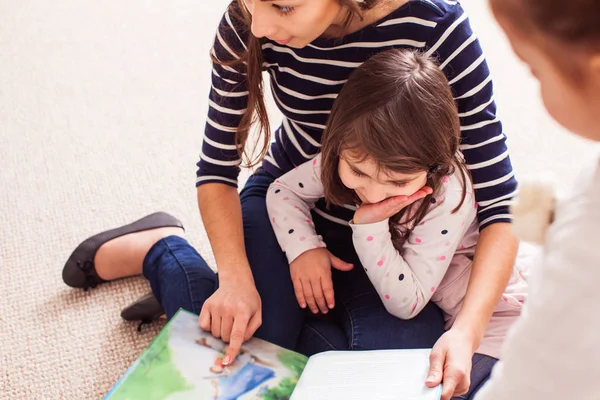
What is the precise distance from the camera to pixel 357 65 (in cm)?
88

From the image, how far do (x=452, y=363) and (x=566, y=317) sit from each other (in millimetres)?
362

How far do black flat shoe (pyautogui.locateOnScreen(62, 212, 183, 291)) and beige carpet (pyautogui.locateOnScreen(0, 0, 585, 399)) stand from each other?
30mm

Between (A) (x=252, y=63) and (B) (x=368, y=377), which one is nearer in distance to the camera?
(B) (x=368, y=377)

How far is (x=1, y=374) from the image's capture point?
1091mm

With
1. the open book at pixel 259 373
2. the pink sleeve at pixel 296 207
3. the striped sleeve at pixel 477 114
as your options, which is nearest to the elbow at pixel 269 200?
the pink sleeve at pixel 296 207

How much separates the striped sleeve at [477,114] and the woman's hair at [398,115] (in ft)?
0.15

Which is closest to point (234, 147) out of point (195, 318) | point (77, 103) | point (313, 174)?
point (313, 174)

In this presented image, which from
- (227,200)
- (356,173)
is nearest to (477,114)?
(356,173)

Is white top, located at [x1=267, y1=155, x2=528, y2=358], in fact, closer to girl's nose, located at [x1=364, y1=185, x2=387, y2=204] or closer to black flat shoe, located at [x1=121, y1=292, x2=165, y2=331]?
girl's nose, located at [x1=364, y1=185, x2=387, y2=204]

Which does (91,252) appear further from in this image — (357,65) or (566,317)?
(566,317)

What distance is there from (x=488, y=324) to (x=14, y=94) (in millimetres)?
1305

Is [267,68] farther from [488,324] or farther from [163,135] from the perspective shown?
[163,135]

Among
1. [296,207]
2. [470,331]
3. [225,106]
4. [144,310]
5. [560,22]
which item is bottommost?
[144,310]

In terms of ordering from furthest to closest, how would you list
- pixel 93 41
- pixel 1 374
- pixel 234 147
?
pixel 93 41
pixel 1 374
pixel 234 147
